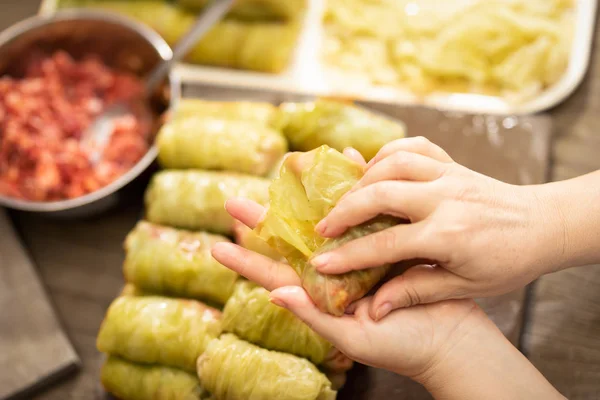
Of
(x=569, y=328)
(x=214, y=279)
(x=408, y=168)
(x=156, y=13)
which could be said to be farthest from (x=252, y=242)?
(x=156, y=13)

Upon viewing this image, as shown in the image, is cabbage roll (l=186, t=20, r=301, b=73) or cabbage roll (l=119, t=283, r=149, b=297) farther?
cabbage roll (l=186, t=20, r=301, b=73)

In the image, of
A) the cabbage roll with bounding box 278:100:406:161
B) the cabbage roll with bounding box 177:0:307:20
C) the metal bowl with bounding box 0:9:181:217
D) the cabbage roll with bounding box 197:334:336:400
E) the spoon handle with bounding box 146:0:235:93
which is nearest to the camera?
the cabbage roll with bounding box 197:334:336:400

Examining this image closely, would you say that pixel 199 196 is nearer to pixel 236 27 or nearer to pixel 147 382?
pixel 147 382

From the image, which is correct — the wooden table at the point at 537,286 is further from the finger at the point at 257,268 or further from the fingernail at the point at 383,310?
the finger at the point at 257,268

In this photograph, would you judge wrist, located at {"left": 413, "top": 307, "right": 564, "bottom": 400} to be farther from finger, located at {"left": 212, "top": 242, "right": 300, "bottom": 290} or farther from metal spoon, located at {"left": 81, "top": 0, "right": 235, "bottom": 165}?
metal spoon, located at {"left": 81, "top": 0, "right": 235, "bottom": 165}

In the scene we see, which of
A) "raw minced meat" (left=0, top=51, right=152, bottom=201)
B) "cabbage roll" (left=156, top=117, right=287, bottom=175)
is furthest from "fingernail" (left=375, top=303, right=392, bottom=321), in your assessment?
"raw minced meat" (left=0, top=51, right=152, bottom=201)

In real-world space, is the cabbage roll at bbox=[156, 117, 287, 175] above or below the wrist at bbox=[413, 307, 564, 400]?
above
